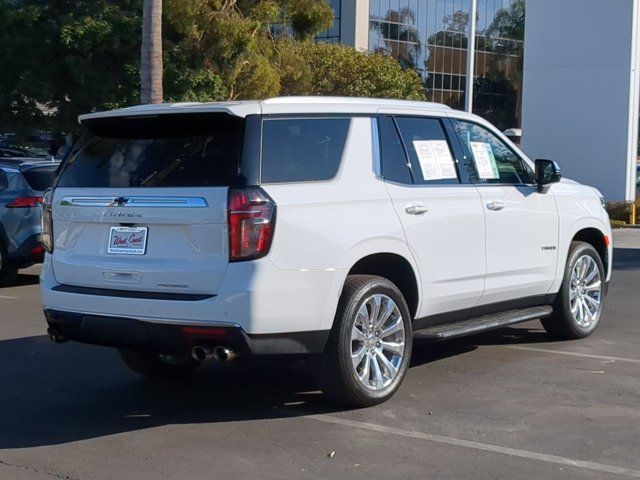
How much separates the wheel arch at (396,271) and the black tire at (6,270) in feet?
24.7

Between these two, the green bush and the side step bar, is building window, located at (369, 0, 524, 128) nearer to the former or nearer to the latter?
the green bush

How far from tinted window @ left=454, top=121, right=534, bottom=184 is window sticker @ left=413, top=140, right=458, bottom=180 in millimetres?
259

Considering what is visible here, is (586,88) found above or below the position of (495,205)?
above

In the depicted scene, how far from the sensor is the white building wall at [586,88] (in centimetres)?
2928

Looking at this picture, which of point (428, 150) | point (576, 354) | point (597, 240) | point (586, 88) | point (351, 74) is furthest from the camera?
point (351, 74)

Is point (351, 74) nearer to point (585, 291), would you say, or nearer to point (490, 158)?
point (585, 291)

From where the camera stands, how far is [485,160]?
806cm

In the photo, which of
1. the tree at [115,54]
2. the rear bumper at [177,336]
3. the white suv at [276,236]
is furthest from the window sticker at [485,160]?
the tree at [115,54]

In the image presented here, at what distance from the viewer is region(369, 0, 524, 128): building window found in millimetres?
58844

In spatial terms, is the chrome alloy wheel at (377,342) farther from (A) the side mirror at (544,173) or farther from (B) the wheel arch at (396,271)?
(A) the side mirror at (544,173)

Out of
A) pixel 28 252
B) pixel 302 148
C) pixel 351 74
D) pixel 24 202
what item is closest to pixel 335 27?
pixel 351 74

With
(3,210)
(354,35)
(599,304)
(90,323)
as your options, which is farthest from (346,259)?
(354,35)

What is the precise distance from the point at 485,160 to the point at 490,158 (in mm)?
90

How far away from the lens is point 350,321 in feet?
21.2
